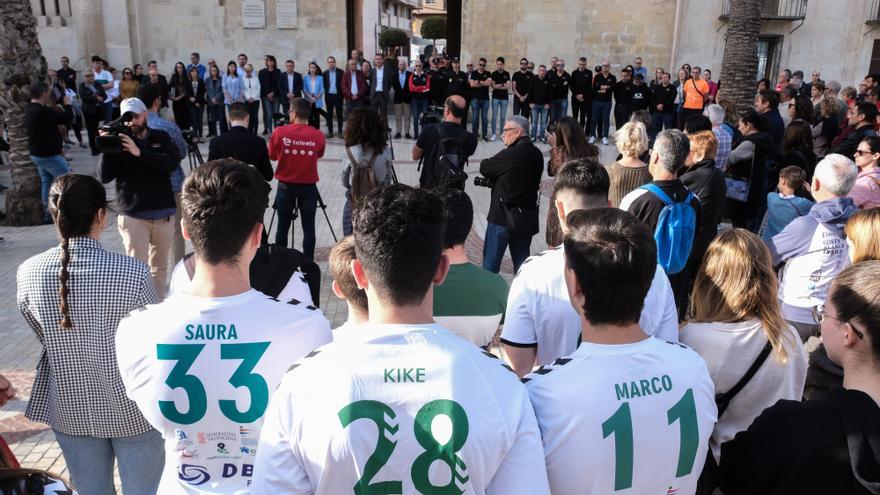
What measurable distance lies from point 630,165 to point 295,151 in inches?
131

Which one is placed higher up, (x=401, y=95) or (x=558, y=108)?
(x=401, y=95)

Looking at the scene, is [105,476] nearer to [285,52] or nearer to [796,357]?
[796,357]

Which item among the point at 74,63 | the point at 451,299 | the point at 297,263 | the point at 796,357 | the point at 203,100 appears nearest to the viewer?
the point at 796,357

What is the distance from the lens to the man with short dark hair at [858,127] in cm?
729

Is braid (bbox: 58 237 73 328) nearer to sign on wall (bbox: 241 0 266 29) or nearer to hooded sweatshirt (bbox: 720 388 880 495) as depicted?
hooded sweatshirt (bbox: 720 388 880 495)

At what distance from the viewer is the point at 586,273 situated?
1.91 m

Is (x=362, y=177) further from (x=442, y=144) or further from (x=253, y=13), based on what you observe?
(x=253, y=13)

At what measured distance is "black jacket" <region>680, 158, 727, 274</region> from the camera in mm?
5129

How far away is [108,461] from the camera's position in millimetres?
2871

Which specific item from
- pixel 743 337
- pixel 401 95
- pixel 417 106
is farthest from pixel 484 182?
pixel 417 106

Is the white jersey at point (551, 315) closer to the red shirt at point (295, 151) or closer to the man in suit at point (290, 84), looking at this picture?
the red shirt at point (295, 151)

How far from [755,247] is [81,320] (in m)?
2.76

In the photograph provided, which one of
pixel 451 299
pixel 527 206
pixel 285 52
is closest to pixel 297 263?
pixel 451 299

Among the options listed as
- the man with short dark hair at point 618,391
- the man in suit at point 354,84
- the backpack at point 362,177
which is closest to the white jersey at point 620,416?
the man with short dark hair at point 618,391
